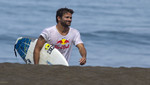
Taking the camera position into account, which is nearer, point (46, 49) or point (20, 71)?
point (20, 71)

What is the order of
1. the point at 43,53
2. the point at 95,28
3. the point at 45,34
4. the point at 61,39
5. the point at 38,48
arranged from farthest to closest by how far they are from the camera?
the point at 95,28 → the point at 43,53 → the point at 38,48 → the point at 61,39 → the point at 45,34

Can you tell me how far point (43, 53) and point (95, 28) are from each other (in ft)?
53.9

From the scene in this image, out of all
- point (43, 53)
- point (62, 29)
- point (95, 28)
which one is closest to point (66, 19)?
point (62, 29)

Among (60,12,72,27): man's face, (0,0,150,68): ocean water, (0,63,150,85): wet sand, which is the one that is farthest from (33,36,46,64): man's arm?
(0,0,150,68): ocean water

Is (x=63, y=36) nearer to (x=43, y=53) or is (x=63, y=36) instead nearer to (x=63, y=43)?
(x=63, y=43)

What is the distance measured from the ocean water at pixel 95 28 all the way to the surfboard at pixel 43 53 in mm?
6004

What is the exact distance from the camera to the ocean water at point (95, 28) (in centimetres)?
1625

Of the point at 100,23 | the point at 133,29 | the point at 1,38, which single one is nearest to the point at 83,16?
the point at 100,23

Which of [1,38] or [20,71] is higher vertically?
[20,71]

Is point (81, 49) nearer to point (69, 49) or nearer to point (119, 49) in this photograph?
point (69, 49)

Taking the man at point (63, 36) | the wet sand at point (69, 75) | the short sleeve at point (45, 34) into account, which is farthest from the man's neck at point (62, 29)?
the wet sand at point (69, 75)

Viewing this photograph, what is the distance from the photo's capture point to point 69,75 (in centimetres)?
483

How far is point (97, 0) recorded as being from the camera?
4225 centimetres

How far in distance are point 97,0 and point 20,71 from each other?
3754 cm
